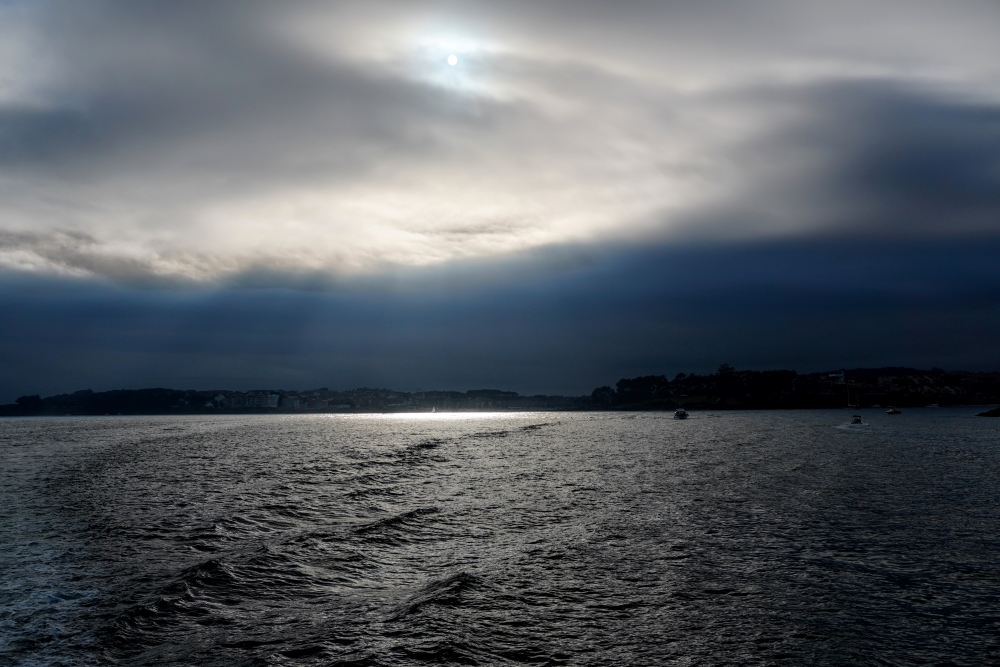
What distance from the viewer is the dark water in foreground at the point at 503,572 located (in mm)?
16609

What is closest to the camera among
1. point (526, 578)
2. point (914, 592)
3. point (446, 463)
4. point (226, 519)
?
point (914, 592)

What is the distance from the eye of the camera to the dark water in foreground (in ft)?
54.5

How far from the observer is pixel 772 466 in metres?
62.5

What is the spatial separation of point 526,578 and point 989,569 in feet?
54.9

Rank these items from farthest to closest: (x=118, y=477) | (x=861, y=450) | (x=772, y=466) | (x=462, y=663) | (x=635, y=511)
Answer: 1. (x=861, y=450)
2. (x=772, y=466)
3. (x=118, y=477)
4. (x=635, y=511)
5. (x=462, y=663)

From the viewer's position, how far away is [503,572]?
2392cm

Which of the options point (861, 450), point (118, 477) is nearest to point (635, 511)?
point (118, 477)

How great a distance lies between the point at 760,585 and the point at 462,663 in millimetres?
11269

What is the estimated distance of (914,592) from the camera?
20797 mm

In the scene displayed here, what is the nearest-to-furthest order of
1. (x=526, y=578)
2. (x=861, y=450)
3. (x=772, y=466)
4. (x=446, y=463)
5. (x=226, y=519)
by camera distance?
(x=526, y=578) → (x=226, y=519) → (x=772, y=466) → (x=446, y=463) → (x=861, y=450)

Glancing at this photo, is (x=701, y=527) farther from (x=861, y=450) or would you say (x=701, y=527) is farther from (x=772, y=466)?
(x=861, y=450)

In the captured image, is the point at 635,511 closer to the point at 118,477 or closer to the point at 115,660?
the point at 115,660

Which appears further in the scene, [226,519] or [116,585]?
[226,519]

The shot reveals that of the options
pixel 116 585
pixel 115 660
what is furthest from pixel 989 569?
pixel 116 585
